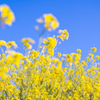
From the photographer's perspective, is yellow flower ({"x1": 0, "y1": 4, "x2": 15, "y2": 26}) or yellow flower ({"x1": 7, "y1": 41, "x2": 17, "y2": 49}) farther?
yellow flower ({"x1": 7, "y1": 41, "x2": 17, "y2": 49})

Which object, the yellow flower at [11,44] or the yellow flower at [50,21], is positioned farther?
the yellow flower at [11,44]

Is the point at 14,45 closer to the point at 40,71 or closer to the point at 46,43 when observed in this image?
the point at 46,43

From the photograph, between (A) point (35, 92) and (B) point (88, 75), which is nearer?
(A) point (35, 92)

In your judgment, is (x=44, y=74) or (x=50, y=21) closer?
(x=50, y=21)

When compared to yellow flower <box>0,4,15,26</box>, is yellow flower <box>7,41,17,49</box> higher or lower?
higher

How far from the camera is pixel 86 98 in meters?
6.06

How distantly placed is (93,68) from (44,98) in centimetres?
421

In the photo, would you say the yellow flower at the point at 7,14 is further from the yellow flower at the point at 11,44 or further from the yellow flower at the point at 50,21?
the yellow flower at the point at 11,44

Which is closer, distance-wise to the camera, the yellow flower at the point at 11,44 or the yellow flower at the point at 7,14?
the yellow flower at the point at 7,14

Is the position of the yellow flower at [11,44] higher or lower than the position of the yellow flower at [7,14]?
higher

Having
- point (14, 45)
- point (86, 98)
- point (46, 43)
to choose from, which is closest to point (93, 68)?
point (86, 98)

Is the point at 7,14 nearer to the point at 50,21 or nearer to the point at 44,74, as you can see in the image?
the point at 50,21

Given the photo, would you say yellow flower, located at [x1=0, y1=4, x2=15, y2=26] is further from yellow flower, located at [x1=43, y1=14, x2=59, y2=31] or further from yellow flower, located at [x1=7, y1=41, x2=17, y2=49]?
yellow flower, located at [x1=7, y1=41, x2=17, y2=49]


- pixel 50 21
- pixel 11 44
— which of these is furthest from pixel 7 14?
pixel 11 44
